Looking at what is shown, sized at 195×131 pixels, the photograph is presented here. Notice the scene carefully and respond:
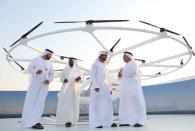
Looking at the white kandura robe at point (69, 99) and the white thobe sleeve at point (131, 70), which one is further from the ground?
the white thobe sleeve at point (131, 70)

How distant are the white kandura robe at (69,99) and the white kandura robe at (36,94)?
5.09ft

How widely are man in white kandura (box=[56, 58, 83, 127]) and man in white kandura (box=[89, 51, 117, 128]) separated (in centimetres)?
129

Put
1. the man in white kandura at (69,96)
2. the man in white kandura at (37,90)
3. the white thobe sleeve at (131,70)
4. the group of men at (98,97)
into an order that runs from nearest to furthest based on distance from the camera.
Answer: the man in white kandura at (37,90), the group of men at (98,97), the white thobe sleeve at (131,70), the man in white kandura at (69,96)

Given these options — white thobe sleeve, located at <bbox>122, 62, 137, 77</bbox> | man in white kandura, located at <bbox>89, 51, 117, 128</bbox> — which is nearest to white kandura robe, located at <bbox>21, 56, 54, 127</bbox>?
man in white kandura, located at <bbox>89, 51, 117, 128</bbox>

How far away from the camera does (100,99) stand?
9.93 m

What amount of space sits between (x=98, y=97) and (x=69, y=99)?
5.05 feet

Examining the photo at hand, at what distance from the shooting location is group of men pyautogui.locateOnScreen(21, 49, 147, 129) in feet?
30.9

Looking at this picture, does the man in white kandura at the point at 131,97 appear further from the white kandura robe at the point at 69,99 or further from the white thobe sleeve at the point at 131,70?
the white kandura robe at the point at 69,99

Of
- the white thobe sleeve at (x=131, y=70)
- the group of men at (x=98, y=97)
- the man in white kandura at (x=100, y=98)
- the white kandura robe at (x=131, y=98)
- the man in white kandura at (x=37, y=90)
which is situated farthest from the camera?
the white thobe sleeve at (x=131, y=70)

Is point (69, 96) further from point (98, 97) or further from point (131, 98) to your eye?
point (131, 98)

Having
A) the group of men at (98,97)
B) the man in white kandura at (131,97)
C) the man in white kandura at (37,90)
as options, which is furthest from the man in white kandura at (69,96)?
the man in white kandura at (131,97)

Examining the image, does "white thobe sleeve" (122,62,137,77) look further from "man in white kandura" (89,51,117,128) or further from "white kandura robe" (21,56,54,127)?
"white kandura robe" (21,56,54,127)

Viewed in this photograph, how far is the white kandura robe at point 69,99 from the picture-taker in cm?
1097

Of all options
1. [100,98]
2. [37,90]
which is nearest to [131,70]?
[100,98]
